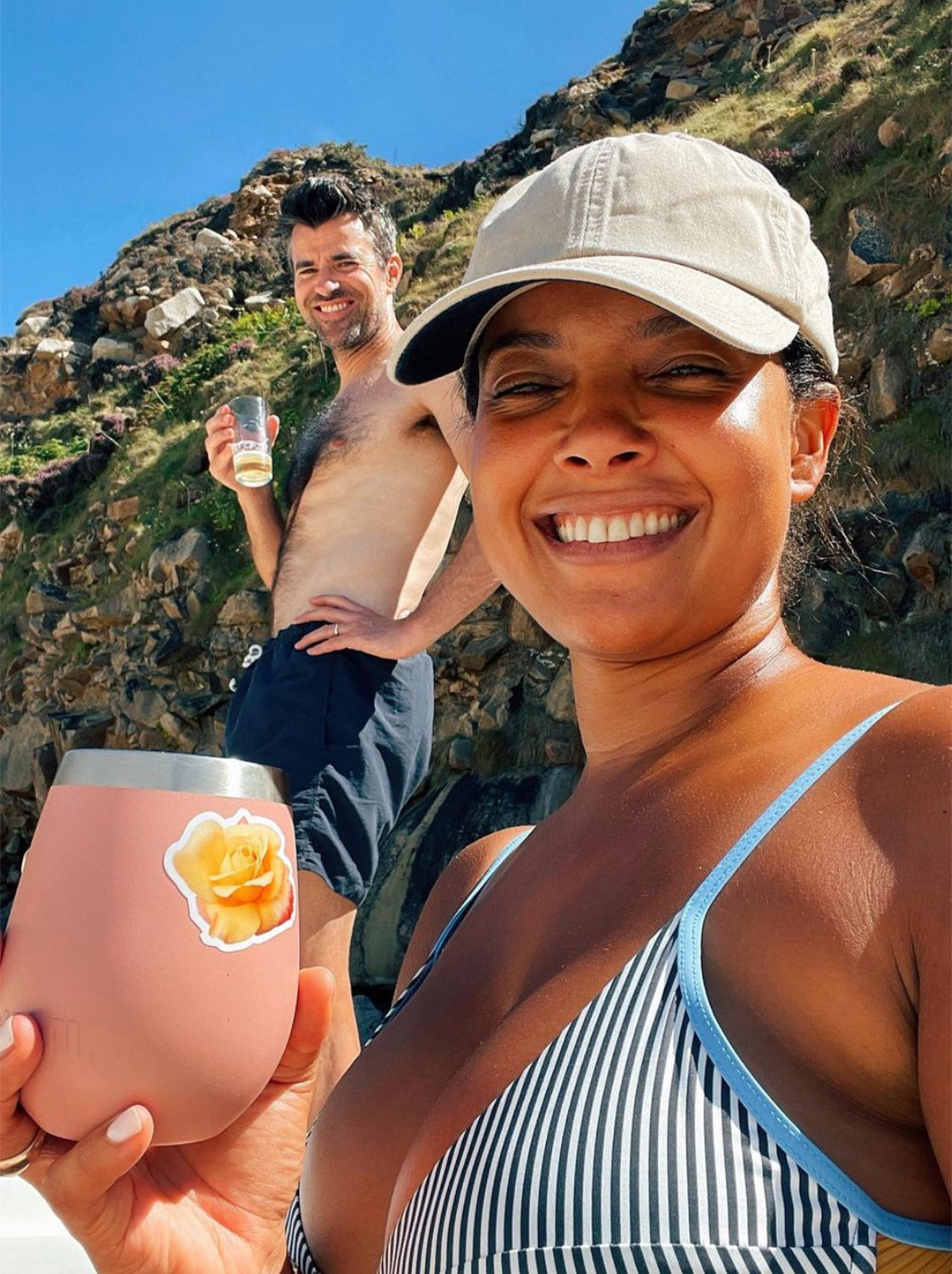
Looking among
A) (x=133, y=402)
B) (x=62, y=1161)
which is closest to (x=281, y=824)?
(x=62, y=1161)

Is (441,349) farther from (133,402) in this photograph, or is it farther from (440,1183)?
(133,402)

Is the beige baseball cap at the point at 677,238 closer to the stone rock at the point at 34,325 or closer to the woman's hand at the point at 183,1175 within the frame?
the woman's hand at the point at 183,1175

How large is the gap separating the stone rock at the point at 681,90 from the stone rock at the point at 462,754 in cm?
1433

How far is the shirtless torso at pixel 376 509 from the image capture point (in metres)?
3.07

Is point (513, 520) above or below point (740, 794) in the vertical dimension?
above

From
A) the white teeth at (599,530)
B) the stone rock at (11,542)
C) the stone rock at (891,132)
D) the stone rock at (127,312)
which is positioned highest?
the stone rock at (127,312)

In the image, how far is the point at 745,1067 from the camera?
0.78m

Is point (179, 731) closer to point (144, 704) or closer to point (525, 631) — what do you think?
point (144, 704)

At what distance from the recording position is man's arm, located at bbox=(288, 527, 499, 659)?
2.87 meters

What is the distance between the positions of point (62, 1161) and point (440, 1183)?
300mm

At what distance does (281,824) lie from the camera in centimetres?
99

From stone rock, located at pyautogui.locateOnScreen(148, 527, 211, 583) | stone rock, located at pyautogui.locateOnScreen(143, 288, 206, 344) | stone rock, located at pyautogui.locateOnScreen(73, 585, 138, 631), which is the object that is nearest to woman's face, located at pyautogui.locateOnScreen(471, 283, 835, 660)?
stone rock, located at pyautogui.locateOnScreen(148, 527, 211, 583)

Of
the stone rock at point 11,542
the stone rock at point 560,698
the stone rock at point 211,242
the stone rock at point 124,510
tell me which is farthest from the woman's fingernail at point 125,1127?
the stone rock at point 211,242

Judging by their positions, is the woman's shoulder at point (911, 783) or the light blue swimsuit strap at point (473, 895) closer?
the woman's shoulder at point (911, 783)
